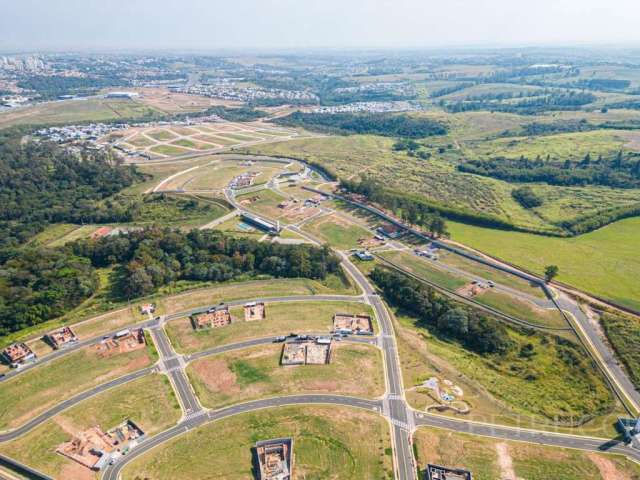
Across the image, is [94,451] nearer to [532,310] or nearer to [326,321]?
[326,321]

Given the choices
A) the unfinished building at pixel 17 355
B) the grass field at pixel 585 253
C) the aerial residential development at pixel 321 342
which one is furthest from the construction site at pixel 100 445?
the grass field at pixel 585 253

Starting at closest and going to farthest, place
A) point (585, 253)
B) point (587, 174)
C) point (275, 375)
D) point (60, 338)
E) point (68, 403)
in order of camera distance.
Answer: point (68, 403), point (275, 375), point (60, 338), point (585, 253), point (587, 174)

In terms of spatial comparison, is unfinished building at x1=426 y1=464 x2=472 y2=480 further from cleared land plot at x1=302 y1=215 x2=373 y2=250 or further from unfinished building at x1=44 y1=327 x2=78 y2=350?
cleared land plot at x1=302 y1=215 x2=373 y2=250

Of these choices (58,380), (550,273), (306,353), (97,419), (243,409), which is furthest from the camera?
(550,273)

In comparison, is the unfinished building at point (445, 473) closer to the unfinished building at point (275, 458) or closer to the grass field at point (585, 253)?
the unfinished building at point (275, 458)

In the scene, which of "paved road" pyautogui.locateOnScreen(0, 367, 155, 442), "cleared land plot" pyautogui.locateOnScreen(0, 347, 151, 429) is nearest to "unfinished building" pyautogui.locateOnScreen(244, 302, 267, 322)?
"cleared land plot" pyautogui.locateOnScreen(0, 347, 151, 429)

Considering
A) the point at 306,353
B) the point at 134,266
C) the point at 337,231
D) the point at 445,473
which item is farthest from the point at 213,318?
the point at 337,231

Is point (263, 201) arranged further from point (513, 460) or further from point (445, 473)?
point (513, 460)
